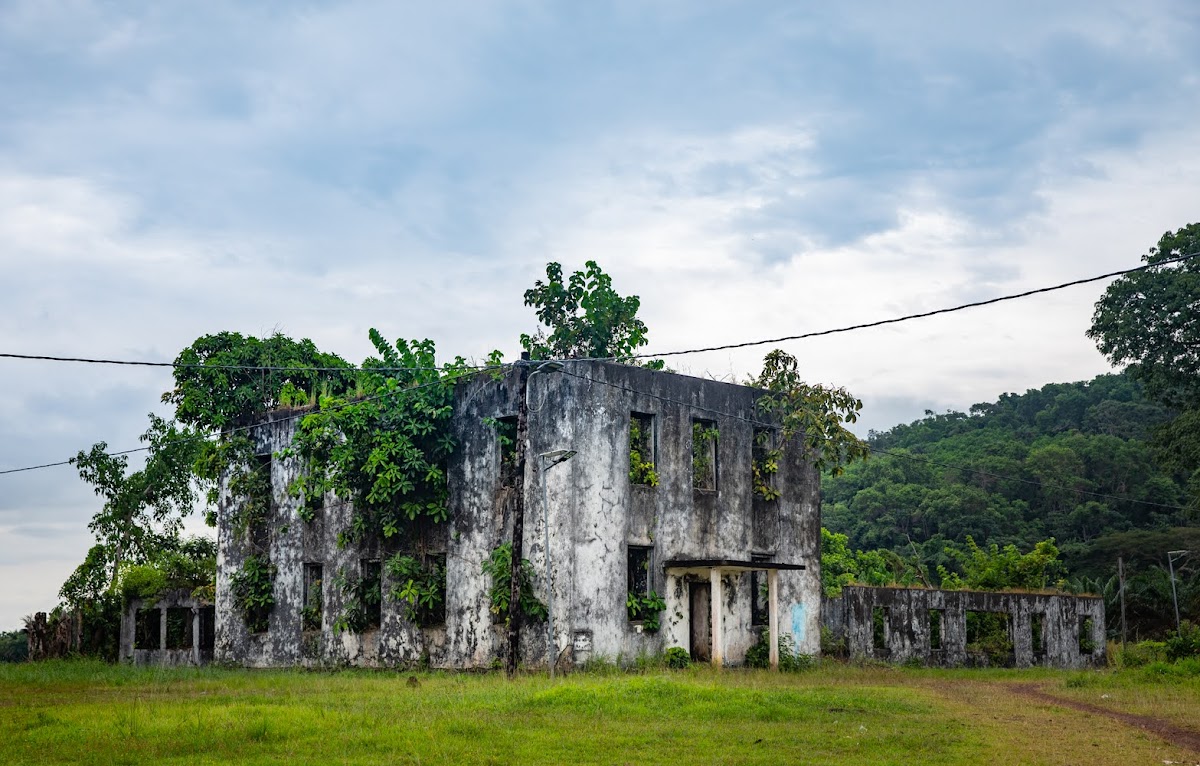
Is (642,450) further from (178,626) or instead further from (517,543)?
(178,626)

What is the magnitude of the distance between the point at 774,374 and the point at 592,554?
22.0 feet

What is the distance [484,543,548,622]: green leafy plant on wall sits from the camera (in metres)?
21.4

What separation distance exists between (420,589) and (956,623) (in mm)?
15235

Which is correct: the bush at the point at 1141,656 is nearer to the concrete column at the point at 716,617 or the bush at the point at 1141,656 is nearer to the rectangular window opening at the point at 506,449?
the concrete column at the point at 716,617

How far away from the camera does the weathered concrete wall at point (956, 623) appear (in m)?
29.1

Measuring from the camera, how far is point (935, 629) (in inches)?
1229

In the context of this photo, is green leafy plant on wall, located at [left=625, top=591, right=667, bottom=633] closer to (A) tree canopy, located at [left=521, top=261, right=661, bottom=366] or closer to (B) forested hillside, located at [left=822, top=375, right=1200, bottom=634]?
(A) tree canopy, located at [left=521, top=261, right=661, bottom=366]

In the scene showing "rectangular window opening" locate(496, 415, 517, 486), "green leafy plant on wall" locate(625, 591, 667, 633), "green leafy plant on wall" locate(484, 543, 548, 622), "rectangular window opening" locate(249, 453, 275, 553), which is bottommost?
"green leafy plant on wall" locate(625, 591, 667, 633)

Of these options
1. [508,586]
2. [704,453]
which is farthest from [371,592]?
[704,453]

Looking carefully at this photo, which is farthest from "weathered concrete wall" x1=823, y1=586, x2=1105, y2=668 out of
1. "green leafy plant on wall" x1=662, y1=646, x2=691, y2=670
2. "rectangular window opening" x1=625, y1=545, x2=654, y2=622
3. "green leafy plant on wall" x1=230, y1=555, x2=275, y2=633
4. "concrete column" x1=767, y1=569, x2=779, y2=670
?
"green leafy plant on wall" x1=230, y1=555, x2=275, y2=633

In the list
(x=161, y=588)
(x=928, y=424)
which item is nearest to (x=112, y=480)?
(x=161, y=588)

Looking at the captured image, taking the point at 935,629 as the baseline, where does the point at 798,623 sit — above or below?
above

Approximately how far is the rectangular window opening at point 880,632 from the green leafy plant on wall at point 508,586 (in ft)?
37.1

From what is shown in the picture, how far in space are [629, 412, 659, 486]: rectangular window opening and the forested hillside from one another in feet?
88.1
